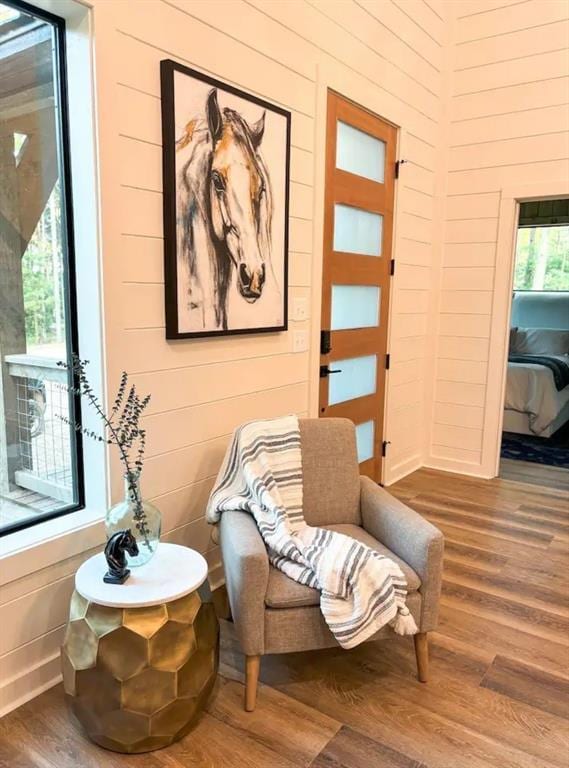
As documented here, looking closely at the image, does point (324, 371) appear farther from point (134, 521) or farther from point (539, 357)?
point (539, 357)

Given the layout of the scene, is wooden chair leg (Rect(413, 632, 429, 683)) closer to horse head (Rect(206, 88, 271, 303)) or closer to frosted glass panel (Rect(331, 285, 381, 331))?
horse head (Rect(206, 88, 271, 303))

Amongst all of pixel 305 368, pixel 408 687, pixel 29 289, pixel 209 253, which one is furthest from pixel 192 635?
pixel 305 368

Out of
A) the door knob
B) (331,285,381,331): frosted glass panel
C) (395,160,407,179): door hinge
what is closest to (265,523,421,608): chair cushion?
the door knob

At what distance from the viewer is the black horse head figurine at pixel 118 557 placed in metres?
1.73

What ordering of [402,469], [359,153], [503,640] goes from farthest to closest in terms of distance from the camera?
[402,469], [359,153], [503,640]

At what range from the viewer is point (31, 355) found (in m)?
2.07

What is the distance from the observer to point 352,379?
3602 millimetres

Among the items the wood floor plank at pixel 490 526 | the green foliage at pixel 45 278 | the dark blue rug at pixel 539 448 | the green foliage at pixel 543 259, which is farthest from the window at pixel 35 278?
the green foliage at pixel 543 259

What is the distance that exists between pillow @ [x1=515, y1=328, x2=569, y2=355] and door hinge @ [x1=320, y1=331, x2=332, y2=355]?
13.9 feet

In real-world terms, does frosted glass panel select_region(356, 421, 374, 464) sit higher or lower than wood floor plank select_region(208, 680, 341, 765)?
higher

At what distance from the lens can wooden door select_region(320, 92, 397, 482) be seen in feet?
10.5

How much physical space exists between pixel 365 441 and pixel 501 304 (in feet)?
4.84

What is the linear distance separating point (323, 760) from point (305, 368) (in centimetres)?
185

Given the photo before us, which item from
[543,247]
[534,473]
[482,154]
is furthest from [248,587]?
[543,247]
